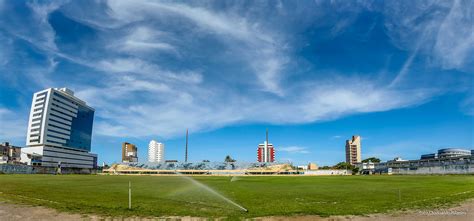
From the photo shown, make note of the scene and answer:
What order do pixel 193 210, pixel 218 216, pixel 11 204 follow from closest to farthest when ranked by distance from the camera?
pixel 218 216, pixel 193 210, pixel 11 204

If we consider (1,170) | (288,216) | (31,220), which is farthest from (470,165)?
(1,170)

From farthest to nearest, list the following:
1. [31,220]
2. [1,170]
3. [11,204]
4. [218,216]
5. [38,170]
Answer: [38,170] → [1,170] → [11,204] → [218,216] → [31,220]

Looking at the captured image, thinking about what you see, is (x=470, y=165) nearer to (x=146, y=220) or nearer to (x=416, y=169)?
(x=416, y=169)

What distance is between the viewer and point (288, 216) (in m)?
19.0

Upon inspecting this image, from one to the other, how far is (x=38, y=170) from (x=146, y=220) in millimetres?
194069

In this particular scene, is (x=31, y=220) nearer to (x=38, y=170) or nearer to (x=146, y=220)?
(x=146, y=220)

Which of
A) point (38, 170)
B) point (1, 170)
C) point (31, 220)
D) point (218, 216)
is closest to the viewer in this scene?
point (31, 220)

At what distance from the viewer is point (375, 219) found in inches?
731

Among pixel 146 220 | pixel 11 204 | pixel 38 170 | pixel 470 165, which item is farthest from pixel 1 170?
pixel 470 165

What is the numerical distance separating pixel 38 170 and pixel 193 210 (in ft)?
631

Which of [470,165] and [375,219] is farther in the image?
[470,165]

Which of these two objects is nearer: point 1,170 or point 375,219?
point 375,219

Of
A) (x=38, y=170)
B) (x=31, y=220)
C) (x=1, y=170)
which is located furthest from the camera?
(x=38, y=170)

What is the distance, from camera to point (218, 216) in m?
18.9
